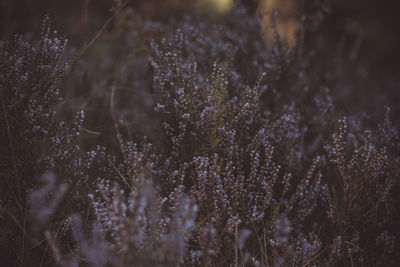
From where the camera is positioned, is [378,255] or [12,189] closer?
[12,189]

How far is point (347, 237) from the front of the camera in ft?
6.70

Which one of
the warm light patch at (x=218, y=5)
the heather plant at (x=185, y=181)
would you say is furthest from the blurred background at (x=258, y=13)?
the heather plant at (x=185, y=181)

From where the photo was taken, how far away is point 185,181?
7.09ft

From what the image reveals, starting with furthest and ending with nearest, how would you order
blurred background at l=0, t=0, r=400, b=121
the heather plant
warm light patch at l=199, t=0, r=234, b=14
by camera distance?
warm light patch at l=199, t=0, r=234, b=14, blurred background at l=0, t=0, r=400, b=121, the heather plant

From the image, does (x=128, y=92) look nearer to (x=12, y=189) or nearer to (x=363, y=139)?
(x=12, y=189)

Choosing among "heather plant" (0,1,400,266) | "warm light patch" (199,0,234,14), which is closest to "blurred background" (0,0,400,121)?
"warm light patch" (199,0,234,14)

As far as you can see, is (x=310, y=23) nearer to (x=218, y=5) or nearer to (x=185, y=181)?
(x=218, y=5)

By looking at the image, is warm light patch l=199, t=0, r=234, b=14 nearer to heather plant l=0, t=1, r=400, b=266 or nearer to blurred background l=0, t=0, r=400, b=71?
blurred background l=0, t=0, r=400, b=71

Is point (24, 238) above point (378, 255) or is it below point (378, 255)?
below

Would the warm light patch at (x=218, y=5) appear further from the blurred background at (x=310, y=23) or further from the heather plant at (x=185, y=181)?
Result: the heather plant at (x=185, y=181)

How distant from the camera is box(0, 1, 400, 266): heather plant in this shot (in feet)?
4.99

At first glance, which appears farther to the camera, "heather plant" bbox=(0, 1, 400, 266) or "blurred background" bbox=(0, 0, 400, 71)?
"blurred background" bbox=(0, 0, 400, 71)

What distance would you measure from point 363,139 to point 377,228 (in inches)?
29.0

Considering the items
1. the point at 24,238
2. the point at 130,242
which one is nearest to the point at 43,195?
the point at 24,238
